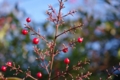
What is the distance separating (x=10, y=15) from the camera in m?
3.44

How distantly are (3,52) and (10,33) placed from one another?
23 centimetres

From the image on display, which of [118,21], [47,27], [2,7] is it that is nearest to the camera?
[118,21]

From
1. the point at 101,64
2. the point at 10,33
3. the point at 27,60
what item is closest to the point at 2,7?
the point at 10,33

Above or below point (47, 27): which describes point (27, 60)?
below

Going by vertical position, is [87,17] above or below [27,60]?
above

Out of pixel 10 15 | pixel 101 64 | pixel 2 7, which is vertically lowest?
pixel 101 64

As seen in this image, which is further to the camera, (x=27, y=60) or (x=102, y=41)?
(x=102, y=41)

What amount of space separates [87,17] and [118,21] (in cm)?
32

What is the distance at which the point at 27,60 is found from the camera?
3301 millimetres

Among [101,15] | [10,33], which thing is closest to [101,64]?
[101,15]

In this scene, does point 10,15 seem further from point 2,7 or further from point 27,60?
point 2,7

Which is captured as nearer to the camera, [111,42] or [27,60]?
[27,60]

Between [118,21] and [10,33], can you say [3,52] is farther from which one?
[118,21]

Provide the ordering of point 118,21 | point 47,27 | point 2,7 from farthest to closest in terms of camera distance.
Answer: point 2,7 < point 47,27 < point 118,21
